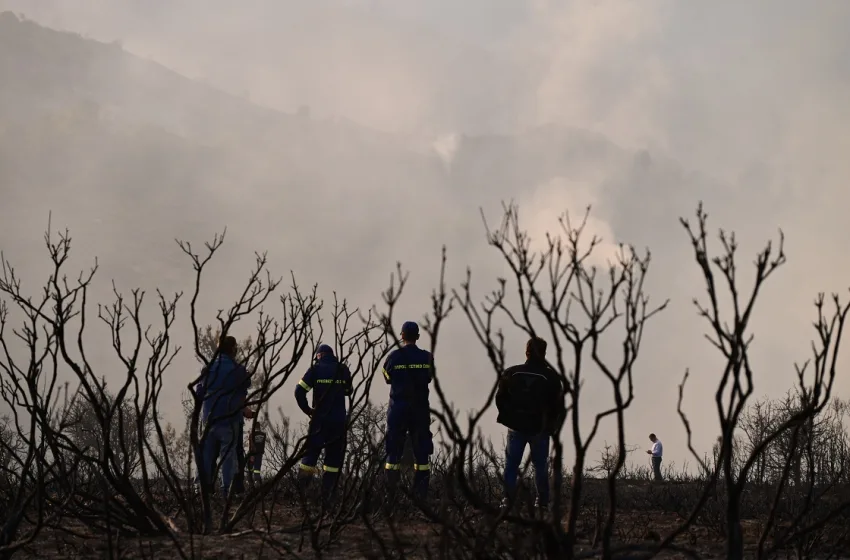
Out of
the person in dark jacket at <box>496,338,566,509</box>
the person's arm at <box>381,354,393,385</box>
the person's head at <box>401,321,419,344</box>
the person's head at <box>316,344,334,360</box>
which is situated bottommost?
the person in dark jacket at <box>496,338,566,509</box>

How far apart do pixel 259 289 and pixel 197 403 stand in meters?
0.87

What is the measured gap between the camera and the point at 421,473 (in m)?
6.86

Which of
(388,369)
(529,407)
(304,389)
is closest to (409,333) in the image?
(388,369)

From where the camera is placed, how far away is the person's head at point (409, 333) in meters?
7.20

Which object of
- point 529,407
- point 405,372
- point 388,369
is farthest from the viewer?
point 388,369

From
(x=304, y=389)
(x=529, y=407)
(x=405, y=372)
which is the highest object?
(x=405, y=372)

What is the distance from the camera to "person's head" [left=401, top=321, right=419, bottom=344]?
7.20 m

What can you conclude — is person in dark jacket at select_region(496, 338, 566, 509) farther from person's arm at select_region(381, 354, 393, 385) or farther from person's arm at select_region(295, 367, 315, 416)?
person's arm at select_region(295, 367, 315, 416)

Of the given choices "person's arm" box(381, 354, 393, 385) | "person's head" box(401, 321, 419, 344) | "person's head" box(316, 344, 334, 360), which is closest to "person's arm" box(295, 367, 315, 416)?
"person's head" box(316, 344, 334, 360)

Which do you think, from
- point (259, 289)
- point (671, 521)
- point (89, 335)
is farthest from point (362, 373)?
point (89, 335)

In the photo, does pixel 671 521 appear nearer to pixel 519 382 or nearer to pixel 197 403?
pixel 519 382

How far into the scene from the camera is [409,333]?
7.21 metres

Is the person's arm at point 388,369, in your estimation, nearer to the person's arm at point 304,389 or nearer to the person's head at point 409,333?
the person's head at point 409,333

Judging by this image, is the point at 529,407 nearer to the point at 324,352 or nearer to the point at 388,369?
the point at 388,369
